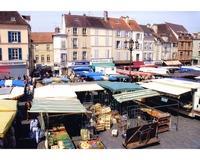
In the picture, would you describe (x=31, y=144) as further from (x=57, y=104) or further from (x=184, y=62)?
(x=184, y=62)

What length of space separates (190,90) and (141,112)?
3.61m

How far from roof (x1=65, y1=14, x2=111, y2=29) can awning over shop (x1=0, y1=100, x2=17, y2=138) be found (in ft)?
88.8

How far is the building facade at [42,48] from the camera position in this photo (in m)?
49.8

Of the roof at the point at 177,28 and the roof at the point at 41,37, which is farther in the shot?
the roof at the point at 177,28

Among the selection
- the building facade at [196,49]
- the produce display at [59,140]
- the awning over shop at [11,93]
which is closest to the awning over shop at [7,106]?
the produce display at [59,140]

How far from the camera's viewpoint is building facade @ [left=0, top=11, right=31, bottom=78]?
32500mm

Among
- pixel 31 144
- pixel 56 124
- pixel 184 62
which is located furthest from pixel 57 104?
pixel 184 62

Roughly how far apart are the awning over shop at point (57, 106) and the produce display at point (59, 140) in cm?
111

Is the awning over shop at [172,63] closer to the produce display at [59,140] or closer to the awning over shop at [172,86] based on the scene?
the awning over shop at [172,86]

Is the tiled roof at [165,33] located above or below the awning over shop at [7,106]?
above

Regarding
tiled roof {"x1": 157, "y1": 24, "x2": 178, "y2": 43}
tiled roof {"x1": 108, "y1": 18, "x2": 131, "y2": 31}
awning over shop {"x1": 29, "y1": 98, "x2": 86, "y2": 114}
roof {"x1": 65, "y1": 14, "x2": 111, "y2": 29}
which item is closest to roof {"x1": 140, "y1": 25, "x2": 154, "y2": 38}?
tiled roof {"x1": 157, "y1": 24, "x2": 178, "y2": 43}

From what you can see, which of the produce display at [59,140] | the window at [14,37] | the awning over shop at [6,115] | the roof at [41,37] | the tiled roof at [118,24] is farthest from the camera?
the roof at [41,37]

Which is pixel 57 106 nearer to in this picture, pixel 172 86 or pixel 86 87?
pixel 86 87

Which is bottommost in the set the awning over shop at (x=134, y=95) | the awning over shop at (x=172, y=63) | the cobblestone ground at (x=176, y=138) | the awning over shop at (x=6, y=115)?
the cobblestone ground at (x=176, y=138)
